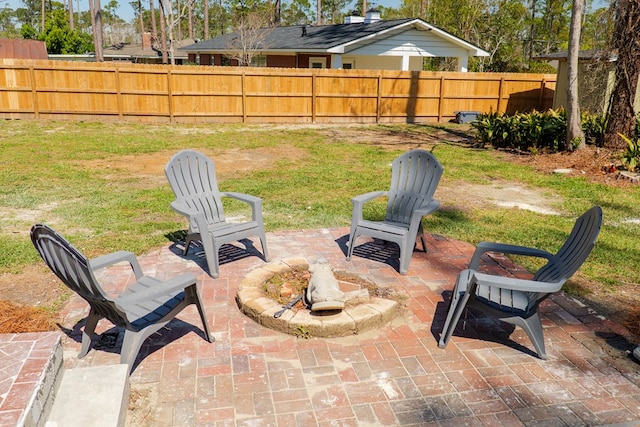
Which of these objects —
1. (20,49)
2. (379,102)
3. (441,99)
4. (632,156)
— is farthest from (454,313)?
(20,49)

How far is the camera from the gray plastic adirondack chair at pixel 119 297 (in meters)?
2.80

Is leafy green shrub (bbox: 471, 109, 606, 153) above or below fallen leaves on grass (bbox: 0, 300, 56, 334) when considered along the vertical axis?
above

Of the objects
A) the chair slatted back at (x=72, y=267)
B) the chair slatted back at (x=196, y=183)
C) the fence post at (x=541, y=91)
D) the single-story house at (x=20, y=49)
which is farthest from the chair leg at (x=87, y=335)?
the single-story house at (x=20, y=49)

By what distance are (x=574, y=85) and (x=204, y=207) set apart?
29.3 feet

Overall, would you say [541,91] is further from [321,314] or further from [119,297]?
[119,297]

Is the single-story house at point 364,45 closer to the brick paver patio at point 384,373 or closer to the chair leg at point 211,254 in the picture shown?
the chair leg at point 211,254

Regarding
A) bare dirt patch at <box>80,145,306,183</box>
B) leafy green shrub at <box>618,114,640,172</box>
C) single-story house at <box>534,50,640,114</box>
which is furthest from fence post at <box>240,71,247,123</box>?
leafy green shrub at <box>618,114,640,172</box>

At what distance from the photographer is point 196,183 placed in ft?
16.6

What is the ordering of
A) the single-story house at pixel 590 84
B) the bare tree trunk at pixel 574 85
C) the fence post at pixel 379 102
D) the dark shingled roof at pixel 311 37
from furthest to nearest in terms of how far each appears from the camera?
the dark shingled roof at pixel 311 37 < the fence post at pixel 379 102 < the single-story house at pixel 590 84 < the bare tree trunk at pixel 574 85

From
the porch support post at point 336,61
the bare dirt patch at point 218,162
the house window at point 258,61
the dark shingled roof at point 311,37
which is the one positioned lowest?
the bare dirt patch at point 218,162

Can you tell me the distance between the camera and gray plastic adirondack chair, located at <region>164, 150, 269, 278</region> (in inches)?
177

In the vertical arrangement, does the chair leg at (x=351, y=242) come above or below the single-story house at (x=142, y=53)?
below

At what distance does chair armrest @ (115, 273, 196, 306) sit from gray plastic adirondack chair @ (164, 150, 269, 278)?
1.21 m

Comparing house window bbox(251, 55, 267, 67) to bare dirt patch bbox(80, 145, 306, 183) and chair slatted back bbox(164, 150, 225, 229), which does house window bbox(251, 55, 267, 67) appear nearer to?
bare dirt patch bbox(80, 145, 306, 183)
